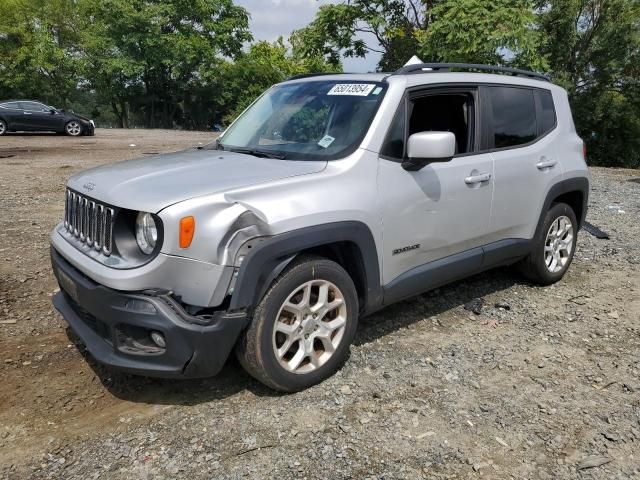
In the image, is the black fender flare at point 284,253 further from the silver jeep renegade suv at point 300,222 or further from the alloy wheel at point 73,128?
the alloy wheel at point 73,128

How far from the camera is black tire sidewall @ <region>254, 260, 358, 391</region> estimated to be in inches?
117

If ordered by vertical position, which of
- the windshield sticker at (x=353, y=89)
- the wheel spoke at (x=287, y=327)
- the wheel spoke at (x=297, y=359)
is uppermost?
the windshield sticker at (x=353, y=89)

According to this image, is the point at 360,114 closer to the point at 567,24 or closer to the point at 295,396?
the point at 295,396

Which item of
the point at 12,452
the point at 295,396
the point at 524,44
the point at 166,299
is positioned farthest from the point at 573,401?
the point at 524,44

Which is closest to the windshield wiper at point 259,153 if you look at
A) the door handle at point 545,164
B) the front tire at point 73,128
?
the door handle at point 545,164

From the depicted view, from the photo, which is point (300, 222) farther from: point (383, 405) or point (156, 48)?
point (156, 48)

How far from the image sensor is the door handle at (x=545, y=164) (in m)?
4.61

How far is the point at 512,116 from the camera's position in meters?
4.49

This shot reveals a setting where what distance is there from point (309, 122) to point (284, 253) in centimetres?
123

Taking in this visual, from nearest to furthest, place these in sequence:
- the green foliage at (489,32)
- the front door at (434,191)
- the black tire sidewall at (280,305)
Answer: the black tire sidewall at (280,305)
the front door at (434,191)
the green foliage at (489,32)

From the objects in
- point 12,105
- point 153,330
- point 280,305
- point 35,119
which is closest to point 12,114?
point 12,105

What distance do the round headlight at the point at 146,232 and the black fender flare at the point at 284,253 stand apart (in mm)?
479

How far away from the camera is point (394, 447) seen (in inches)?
110

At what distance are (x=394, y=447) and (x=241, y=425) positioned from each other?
2.61ft
